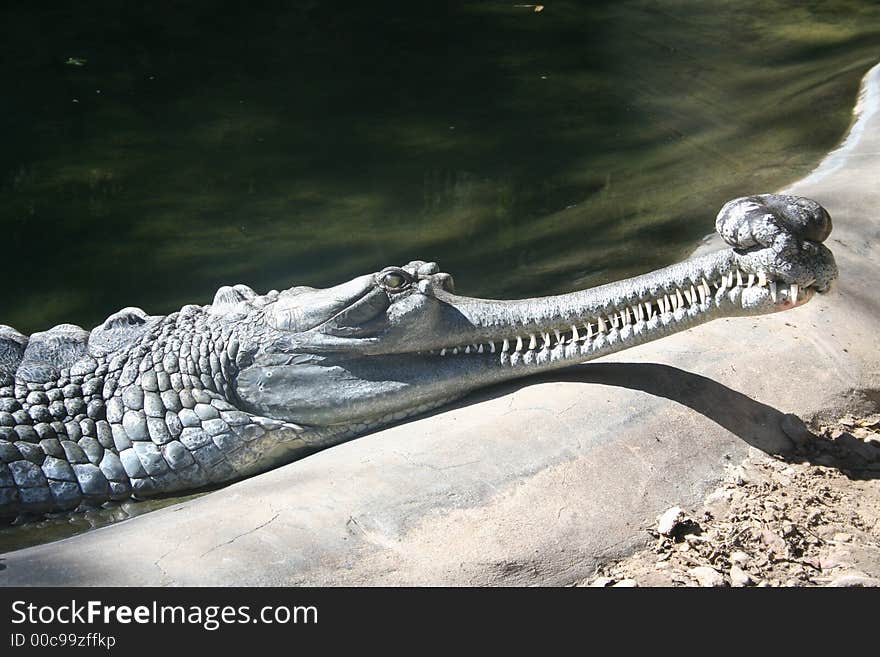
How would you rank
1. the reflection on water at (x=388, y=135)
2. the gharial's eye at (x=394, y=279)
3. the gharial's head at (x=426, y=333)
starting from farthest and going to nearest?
the reflection on water at (x=388, y=135), the gharial's eye at (x=394, y=279), the gharial's head at (x=426, y=333)

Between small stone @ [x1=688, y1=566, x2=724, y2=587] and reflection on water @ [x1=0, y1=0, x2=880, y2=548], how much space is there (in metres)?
2.57

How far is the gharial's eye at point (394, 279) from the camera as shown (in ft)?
14.4

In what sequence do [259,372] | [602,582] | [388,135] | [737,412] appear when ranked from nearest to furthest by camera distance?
[602,582]
[737,412]
[259,372]
[388,135]

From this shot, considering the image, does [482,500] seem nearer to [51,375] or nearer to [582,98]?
[51,375]

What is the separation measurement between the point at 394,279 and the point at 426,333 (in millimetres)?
251

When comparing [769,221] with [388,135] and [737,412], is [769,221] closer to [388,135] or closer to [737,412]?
[737,412]

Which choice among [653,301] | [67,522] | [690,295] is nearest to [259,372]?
[67,522]

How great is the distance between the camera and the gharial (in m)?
4.36

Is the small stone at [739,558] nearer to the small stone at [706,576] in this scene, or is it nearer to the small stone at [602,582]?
the small stone at [706,576]

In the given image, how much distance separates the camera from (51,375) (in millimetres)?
4762

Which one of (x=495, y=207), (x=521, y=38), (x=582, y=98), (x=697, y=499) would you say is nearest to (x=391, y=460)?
(x=697, y=499)

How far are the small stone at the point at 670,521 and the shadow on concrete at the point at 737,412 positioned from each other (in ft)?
2.01

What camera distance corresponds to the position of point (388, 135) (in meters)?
8.41

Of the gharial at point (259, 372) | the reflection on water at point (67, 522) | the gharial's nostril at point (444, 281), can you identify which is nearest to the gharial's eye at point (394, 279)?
the gharial at point (259, 372)
